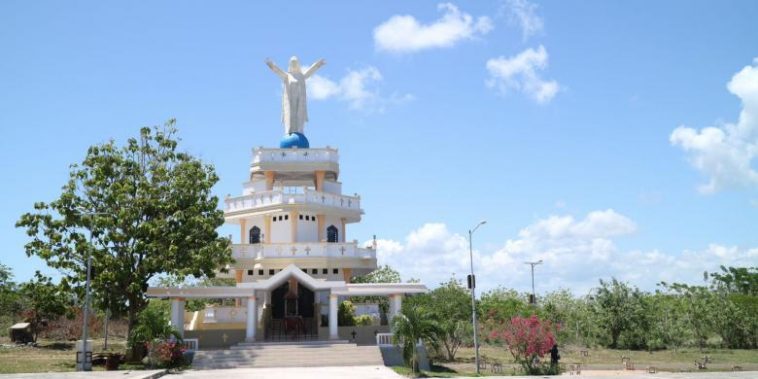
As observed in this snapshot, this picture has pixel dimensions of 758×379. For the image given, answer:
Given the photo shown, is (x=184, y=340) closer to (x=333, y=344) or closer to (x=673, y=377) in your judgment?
(x=333, y=344)

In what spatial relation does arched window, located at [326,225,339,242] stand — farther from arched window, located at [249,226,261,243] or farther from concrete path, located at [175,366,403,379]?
concrete path, located at [175,366,403,379]

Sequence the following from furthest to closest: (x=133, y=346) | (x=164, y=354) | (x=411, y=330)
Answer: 1. (x=133, y=346)
2. (x=164, y=354)
3. (x=411, y=330)

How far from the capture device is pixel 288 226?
37.4 m

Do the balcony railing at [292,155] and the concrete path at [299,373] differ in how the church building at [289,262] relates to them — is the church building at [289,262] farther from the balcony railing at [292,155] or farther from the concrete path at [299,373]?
the concrete path at [299,373]

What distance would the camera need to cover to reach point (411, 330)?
27250 millimetres

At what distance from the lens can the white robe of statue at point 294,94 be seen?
40.7 metres

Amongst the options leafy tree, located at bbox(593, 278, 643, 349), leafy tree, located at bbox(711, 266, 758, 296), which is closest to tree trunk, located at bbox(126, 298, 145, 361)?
leafy tree, located at bbox(593, 278, 643, 349)

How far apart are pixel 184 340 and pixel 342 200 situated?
41.5 feet

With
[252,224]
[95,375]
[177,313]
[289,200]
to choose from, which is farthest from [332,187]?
[95,375]

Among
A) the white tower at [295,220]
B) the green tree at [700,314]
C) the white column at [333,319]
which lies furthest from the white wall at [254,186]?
the green tree at [700,314]

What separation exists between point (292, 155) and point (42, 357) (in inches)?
652

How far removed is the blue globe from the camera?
131 ft

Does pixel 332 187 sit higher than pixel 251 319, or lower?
higher

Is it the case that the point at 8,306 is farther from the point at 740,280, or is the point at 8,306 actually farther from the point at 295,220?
the point at 740,280
